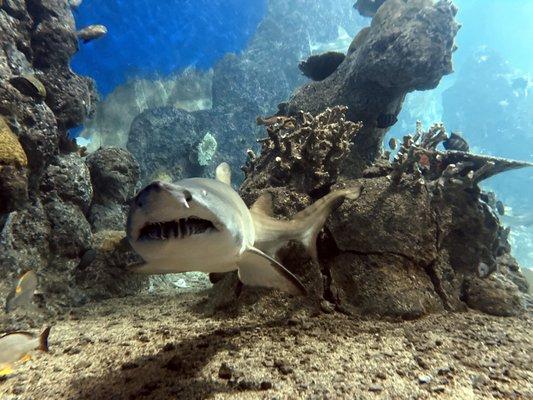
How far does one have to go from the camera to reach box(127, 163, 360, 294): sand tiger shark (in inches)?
80.3

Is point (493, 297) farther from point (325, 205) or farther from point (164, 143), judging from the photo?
point (164, 143)

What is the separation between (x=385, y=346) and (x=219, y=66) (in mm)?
26820

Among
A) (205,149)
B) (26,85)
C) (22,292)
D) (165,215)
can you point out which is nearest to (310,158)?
(165,215)

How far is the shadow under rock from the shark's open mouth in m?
1.15

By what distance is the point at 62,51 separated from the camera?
29.7ft

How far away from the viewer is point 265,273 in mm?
3297

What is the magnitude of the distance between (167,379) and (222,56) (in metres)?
27.5

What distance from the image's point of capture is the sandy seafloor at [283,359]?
2.44 metres

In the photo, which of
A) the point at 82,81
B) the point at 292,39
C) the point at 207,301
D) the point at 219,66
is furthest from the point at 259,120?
the point at 292,39

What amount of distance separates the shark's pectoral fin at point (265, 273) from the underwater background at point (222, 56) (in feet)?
57.9

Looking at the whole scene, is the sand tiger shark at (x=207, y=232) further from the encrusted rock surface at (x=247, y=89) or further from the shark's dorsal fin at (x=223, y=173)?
the encrusted rock surface at (x=247, y=89)

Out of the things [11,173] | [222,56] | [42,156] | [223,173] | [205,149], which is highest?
[222,56]

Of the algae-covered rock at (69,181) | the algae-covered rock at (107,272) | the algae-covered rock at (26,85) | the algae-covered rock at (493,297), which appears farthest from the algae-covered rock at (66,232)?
the algae-covered rock at (493,297)

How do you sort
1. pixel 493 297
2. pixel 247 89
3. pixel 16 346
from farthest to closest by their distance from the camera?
pixel 247 89, pixel 493 297, pixel 16 346
